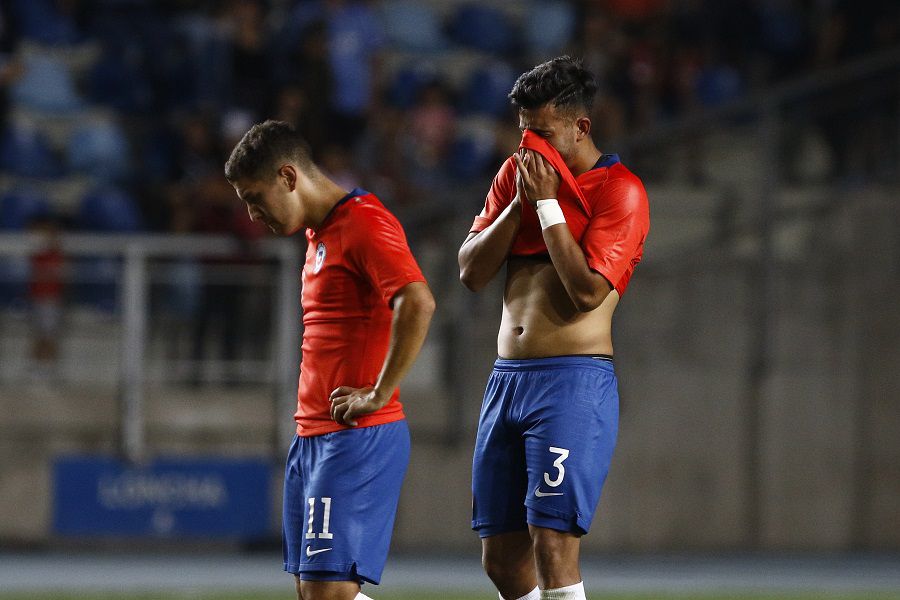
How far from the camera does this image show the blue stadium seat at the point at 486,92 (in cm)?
1423

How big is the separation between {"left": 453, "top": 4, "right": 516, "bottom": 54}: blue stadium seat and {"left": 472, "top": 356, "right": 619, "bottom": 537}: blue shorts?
10369mm

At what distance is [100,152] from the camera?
1297 centimetres

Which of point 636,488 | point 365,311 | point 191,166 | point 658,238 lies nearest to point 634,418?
point 636,488

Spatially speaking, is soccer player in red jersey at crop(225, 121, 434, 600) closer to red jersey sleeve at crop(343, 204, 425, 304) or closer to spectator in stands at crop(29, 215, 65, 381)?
red jersey sleeve at crop(343, 204, 425, 304)

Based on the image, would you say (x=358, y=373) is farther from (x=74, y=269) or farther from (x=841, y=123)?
(x=841, y=123)

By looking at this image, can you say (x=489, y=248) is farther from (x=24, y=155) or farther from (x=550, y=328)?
(x=24, y=155)

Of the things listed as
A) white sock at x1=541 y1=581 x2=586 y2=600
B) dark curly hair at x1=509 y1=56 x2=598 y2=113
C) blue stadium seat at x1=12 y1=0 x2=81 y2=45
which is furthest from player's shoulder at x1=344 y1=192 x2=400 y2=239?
blue stadium seat at x1=12 y1=0 x2=81 y2=45

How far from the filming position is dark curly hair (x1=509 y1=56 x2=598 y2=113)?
4715 millimetres

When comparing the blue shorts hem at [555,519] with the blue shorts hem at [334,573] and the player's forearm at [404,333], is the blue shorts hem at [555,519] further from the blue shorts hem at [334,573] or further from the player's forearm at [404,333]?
the player's forearm at [404,333]

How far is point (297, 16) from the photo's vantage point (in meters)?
13.6

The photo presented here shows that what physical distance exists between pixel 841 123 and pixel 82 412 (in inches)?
251

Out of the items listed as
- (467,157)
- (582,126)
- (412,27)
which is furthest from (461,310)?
(582,126)

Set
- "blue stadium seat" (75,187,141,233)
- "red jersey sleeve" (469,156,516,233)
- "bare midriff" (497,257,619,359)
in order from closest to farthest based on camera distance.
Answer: "bare midriff" (497,257,619,359) → "red jersey sleeve" (469,156,516,233) → "blue stadium seat" (75,187,141,233)

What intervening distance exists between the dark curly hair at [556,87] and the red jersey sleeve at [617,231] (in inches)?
12.3
